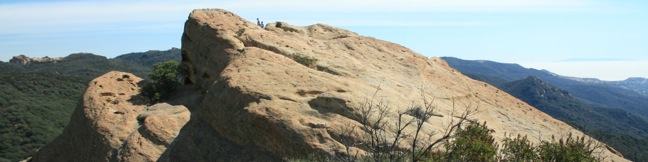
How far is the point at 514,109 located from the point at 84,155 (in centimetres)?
1934

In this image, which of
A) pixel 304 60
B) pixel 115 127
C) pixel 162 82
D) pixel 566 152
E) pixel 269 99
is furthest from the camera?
pixel 162 82

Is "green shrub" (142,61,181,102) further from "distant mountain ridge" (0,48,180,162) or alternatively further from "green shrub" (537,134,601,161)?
"distant mountain ridge" (0,48,180,162)

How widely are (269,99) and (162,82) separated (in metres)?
11.1

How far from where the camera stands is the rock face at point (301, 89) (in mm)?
22172

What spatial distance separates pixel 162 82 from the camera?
3241 cm

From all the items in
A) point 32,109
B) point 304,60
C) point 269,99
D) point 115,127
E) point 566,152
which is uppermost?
point 304,60

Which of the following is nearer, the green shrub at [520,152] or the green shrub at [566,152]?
the green shrub at [566,152]

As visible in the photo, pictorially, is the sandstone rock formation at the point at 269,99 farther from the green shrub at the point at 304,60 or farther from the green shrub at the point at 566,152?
the green shrub at the point at 566,152

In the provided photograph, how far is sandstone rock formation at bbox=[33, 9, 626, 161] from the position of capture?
73.5 feet

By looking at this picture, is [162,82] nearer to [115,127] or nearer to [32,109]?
[115,127]

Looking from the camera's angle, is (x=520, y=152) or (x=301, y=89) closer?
(x=520, y=152)

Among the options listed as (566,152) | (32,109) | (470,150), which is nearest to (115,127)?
(470,150)

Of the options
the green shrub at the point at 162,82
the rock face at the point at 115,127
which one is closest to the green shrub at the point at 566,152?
the rock face at the point at 115,127

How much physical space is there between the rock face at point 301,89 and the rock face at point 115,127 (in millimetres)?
1006
